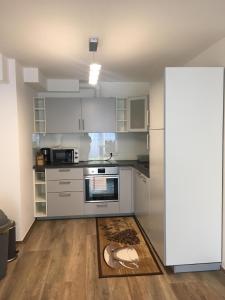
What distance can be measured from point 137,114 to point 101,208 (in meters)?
1.77

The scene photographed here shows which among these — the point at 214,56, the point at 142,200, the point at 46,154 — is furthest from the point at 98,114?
the point at 214,56

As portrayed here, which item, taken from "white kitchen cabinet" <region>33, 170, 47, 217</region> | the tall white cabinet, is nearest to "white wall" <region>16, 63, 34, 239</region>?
"white kitchen cabinet" <region>33, 170, 47, 217</region>

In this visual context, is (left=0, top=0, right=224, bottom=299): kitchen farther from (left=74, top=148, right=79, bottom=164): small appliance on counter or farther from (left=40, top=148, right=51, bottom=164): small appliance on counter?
(left=74, top=148, right=79, bottom=164): small appliance on counter

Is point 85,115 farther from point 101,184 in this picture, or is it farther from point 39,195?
point 39,195

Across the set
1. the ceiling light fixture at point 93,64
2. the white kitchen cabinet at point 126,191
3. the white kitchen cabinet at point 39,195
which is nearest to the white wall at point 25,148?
the white kitchen cabinet at point 39,195

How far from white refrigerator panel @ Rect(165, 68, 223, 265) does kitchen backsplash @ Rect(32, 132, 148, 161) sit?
7.84 feet

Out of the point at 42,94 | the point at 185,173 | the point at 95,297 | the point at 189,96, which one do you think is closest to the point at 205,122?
the point at 189,96

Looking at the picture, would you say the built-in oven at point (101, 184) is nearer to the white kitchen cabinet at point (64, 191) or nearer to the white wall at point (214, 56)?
the white kitchen cabinet at point (64, 191)

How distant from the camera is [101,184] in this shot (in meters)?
4.52

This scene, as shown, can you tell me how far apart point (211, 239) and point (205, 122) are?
1.23 meters

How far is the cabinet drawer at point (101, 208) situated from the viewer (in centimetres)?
453

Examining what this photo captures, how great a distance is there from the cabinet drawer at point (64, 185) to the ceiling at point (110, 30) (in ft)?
6.15

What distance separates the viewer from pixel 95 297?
2.39 metres

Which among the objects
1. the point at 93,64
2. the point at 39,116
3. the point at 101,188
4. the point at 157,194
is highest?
the point at 93,64
